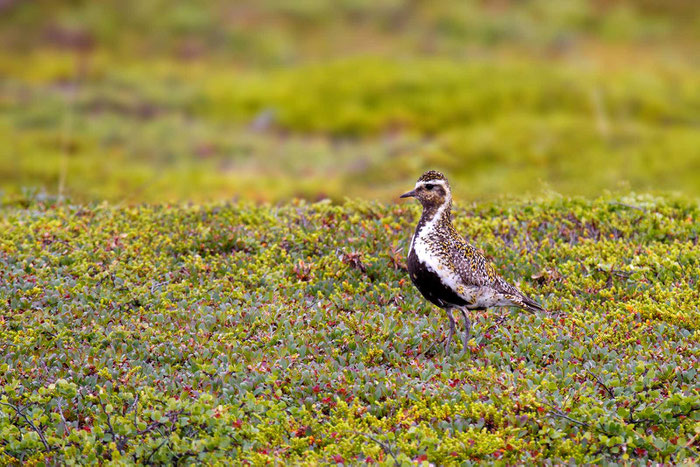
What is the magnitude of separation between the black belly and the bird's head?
0.69 metres

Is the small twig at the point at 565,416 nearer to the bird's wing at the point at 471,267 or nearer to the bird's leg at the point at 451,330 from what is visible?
the bird's leg at the point at 451,330

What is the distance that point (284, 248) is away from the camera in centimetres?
1189

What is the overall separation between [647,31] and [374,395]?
91.7 ft

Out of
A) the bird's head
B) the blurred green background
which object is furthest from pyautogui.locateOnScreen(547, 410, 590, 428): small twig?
the blurred green background

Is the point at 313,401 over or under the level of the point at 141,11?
under

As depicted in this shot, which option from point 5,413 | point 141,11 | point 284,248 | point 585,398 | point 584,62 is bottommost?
point 5,413

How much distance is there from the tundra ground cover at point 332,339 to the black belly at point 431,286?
587 millimetres

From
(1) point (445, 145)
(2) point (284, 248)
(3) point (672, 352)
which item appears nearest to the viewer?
(3) point (672, 352)

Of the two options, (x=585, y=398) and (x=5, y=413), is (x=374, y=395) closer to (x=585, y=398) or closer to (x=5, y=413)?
(x=585, y=398)

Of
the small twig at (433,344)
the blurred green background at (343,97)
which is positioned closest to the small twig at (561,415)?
the small twig at (433,344)

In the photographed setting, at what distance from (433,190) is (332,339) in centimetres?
204

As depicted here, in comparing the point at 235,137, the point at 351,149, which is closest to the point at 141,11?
the point at 235,137

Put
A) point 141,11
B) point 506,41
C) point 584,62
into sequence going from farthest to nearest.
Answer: point 141,11 → point 506,41 → point 584,62

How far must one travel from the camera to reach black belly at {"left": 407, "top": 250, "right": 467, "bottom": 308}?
355 inches
